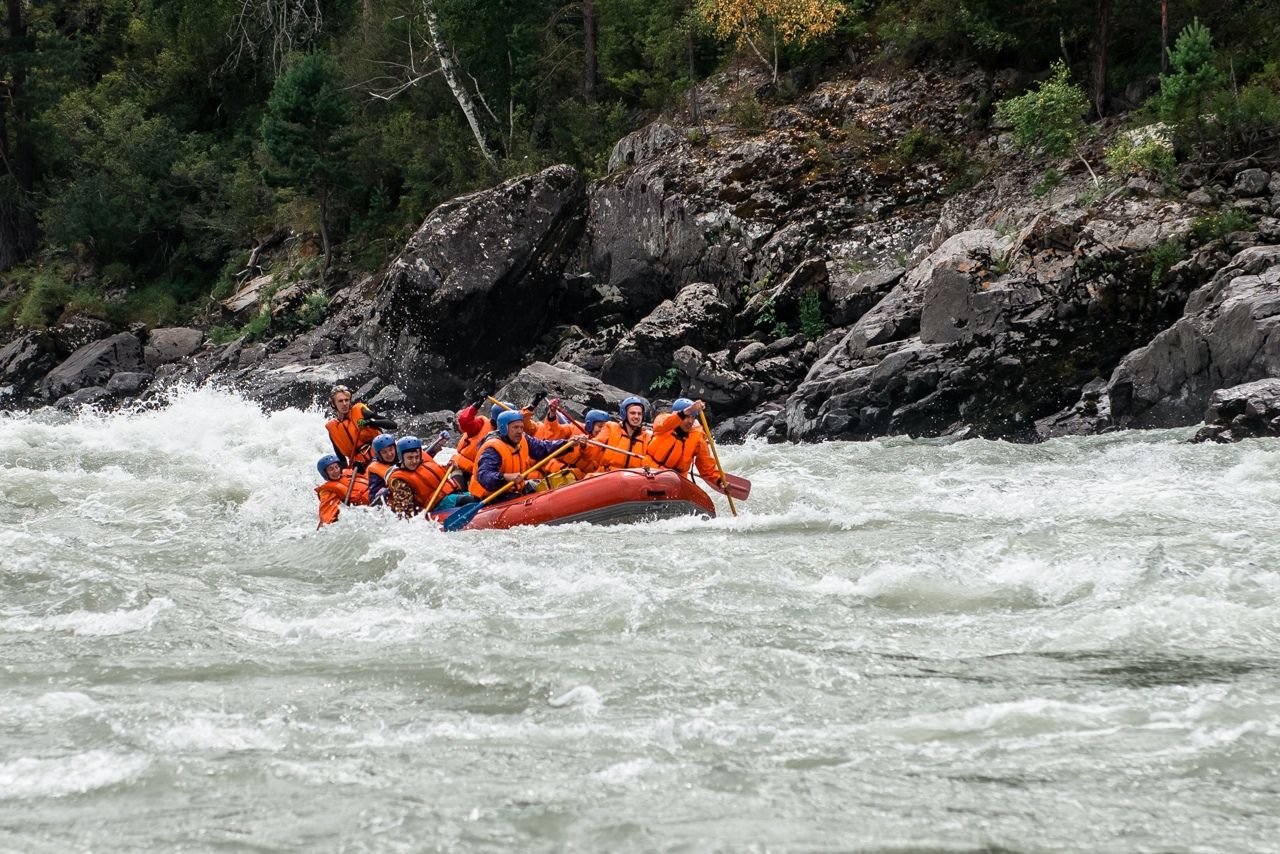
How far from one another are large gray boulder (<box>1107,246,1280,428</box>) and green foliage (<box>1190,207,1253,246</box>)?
0.72 m

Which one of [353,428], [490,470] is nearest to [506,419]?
[490,470]

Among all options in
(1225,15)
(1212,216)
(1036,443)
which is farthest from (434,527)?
(1225,15)

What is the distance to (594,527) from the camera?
9.23 m

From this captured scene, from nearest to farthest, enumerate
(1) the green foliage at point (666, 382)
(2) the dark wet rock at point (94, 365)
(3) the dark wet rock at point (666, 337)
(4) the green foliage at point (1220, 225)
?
(4) the green foliage at point (1220, 225)
(1) the green foliage at point (666, 382)
(3) the dark wet rock at point (666, 337)
(2) the dark wet rock at point (94, 365)

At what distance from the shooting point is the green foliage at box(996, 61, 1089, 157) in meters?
17.2

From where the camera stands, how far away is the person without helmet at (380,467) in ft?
32.9

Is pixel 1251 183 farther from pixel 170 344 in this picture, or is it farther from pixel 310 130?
pixel 170 344

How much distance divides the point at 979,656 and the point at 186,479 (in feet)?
35.6

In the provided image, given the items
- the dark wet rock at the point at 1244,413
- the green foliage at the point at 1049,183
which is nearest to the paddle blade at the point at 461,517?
the dark wet rock at the point at 1244,413

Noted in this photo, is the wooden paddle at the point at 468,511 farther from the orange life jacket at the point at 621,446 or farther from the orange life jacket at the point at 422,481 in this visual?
the orange life jacket at the point at 621,446

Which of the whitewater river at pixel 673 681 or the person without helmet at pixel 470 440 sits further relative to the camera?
the person without helmet at pixel 470 440

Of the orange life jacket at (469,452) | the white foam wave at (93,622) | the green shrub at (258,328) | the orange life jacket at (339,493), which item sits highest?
the white foam wave at (93,622)

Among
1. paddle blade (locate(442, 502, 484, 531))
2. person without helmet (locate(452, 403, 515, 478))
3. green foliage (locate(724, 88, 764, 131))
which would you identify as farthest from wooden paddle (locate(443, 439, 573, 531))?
green foliage (locate(724, 88, 764, 131))

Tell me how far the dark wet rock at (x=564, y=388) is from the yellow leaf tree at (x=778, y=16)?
8.75 m
